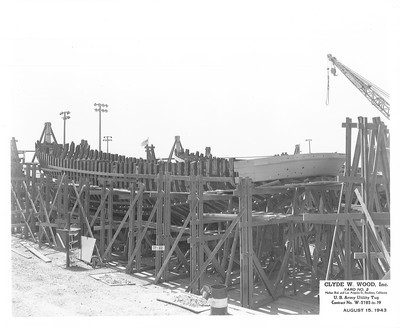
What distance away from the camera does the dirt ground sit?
35.9 ft

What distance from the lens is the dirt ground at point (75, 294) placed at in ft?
35.9

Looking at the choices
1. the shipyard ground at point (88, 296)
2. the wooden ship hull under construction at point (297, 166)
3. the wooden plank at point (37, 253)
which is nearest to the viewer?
the shipyard ground at point (88, 296)

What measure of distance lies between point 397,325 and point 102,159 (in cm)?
1726

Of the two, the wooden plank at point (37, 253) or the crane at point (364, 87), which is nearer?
the wooden plank at point (37, 253)

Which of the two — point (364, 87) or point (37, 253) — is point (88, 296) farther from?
point (364, 87)

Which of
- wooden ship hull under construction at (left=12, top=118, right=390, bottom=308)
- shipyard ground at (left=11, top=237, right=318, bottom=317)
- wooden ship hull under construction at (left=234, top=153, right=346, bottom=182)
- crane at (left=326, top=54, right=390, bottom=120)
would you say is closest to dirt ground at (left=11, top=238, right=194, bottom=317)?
shipyard ground at (left=11, top=237, right=318, bottom=317)

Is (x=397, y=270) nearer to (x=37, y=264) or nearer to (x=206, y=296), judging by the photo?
(x=206, y=296)

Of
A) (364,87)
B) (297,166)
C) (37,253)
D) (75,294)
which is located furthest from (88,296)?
(364,87)

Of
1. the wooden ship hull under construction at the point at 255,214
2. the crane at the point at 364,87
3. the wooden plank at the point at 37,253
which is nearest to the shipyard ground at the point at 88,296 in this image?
the wooden plank at the point at 37,253

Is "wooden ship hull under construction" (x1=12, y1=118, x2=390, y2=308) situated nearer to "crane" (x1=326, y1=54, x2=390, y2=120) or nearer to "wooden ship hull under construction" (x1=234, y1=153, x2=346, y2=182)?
"wooden ship hull under construction" (x1=234, y1=153, x2=346, y2=182)

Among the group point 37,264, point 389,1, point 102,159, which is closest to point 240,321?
point 389,1

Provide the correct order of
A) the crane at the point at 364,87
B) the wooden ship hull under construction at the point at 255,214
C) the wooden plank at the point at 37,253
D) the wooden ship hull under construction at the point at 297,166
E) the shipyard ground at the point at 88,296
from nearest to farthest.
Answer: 1. the wooden ship hull under construction at the point at 255,214
2. the shipyard ground at the point at 88,296
3. the wooden ship hull under construction at the point at 297,166
4. the wooden plank at the point at 37,253
5. the crane at the point at 364,87

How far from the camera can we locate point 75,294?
12.8 m

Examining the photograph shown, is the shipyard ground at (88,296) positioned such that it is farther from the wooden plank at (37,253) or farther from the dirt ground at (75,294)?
the wooden plank at (37,253)
